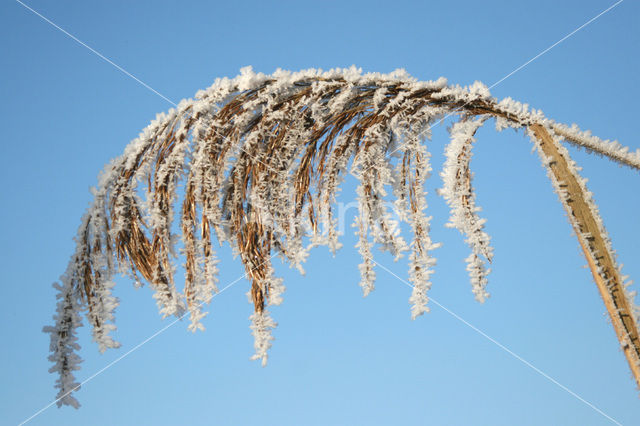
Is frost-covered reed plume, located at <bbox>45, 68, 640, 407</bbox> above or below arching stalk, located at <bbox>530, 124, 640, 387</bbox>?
above

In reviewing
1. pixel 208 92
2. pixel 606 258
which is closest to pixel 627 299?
pixel 606 258

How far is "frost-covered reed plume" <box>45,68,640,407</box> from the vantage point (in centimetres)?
234

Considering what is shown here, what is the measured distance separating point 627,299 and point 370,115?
127 centimetres

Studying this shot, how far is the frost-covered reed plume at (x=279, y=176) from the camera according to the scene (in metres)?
2.34

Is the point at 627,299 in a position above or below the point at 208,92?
below

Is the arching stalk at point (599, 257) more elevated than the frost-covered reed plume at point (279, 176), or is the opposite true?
the frost-covered reed plume at point (279, 176)

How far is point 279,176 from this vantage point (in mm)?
2504

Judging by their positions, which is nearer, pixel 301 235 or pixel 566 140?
pixel 566 140

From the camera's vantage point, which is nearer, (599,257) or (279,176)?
(599,257)

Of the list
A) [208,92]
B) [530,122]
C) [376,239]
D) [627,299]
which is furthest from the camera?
[208,92]

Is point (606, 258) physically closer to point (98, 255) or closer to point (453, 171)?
point (453, 171)

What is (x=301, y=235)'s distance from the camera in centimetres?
249

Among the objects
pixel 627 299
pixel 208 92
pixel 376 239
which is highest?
pixel 208 92

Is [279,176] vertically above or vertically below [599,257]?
above
